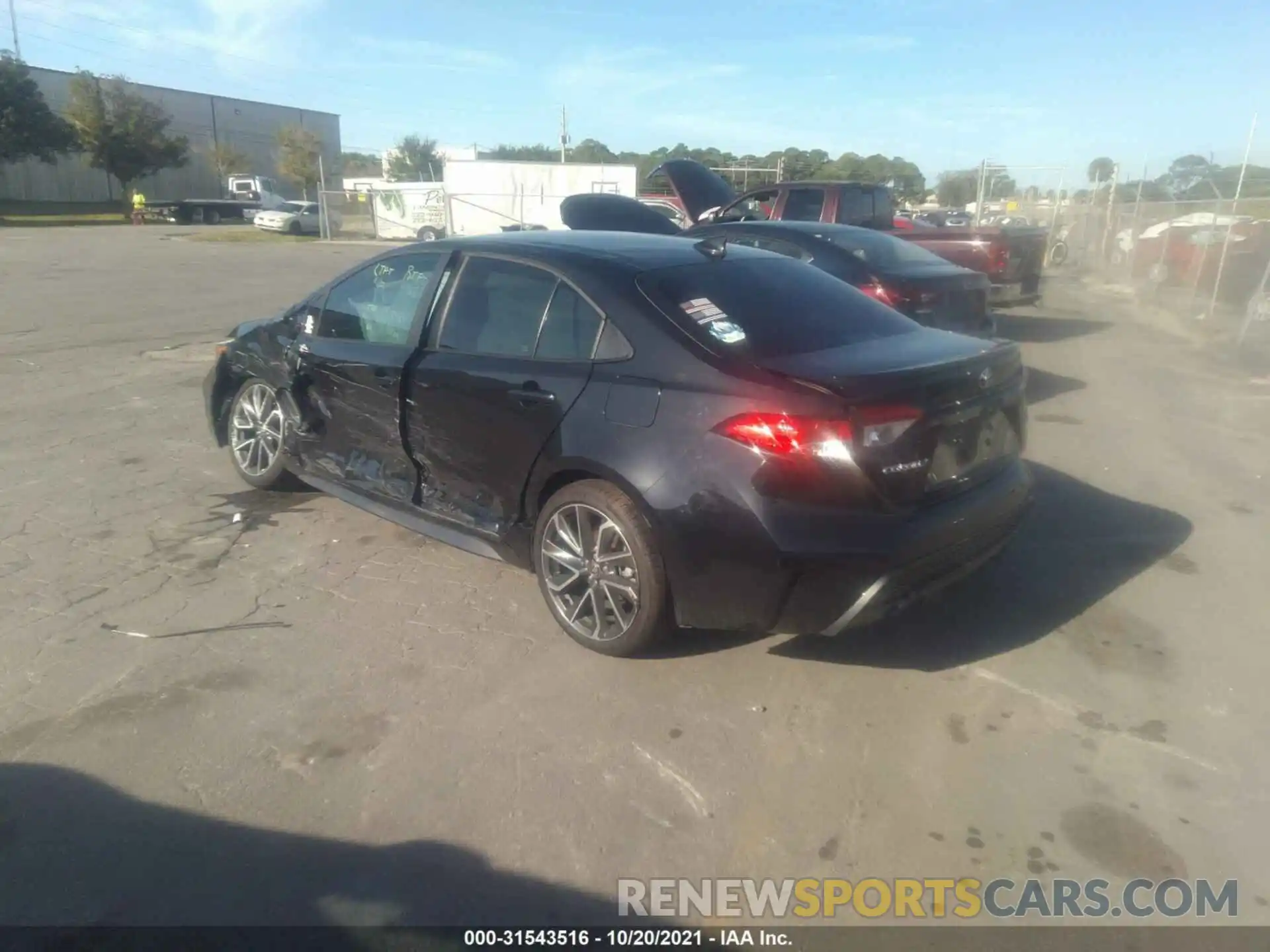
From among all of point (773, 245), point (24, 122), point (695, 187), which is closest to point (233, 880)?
point (773, 245)

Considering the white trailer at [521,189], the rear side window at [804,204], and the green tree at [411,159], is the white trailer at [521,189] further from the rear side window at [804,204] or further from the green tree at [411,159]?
the green tree at [411,159]

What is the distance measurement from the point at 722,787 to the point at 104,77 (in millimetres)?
63212

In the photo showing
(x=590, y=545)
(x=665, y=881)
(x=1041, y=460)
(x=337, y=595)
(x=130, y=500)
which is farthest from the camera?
(x=1041, y=460)

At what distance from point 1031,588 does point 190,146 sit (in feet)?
235

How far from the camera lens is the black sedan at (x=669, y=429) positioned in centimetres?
343

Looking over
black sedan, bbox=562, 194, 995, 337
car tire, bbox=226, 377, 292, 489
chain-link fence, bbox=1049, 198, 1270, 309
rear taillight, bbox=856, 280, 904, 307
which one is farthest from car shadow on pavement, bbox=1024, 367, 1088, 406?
car tire, bbox=226, 377, 292, 489

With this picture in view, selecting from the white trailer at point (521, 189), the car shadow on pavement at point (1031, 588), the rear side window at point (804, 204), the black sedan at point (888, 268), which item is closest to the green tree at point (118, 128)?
the white trailer at point (521, 189)

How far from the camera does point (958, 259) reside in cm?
1240

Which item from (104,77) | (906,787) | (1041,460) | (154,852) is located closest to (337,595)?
(154,852)

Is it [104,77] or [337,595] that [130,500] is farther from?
[104,77]

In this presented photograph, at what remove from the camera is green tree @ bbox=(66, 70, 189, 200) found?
51.3 m

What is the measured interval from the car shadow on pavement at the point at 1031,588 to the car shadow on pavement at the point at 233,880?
5.63 ft

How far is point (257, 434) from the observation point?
19.2 ft

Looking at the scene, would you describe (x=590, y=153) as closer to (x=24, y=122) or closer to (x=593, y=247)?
(x=24, y=122)
